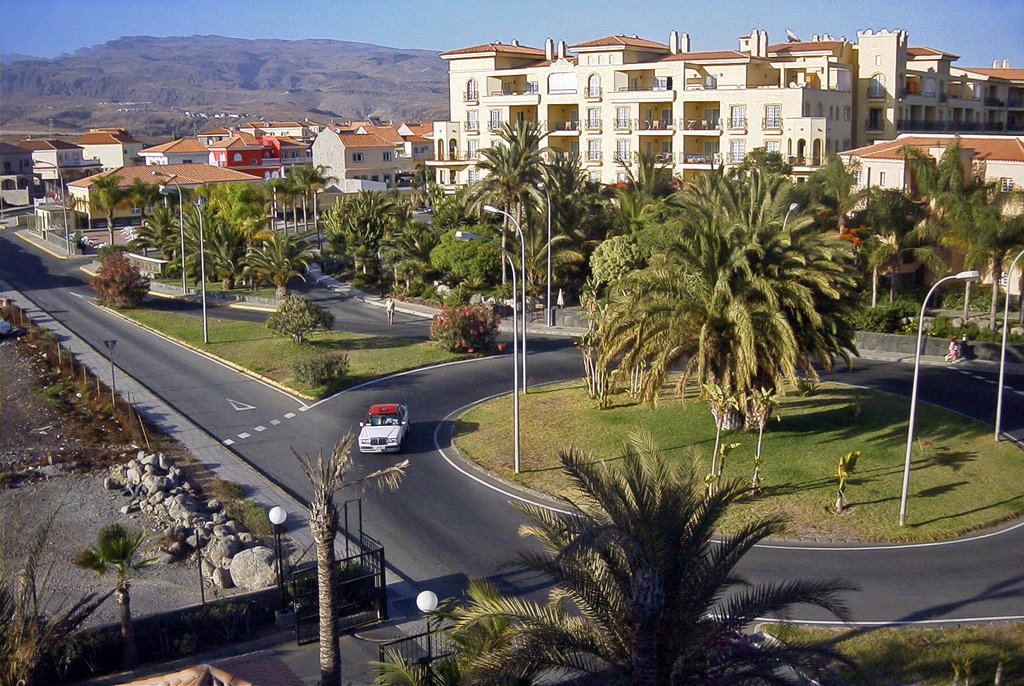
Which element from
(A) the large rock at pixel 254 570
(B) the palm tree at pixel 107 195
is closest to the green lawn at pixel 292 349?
(A) the large rock at pixel 254 570

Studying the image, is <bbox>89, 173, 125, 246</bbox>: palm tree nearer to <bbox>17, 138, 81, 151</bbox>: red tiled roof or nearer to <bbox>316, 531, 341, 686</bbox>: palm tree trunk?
<bbox>17, 138, 81, 151</bbox>: red tiled roof

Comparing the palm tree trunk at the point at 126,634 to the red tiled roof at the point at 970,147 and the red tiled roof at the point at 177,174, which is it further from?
the red tiled roof at the point at 177,174

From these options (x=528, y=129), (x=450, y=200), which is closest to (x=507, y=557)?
(x=528, y=129)

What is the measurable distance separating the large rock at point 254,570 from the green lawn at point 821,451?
768 cm

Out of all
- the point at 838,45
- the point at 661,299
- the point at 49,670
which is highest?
the point at 838,45

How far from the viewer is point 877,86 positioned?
64.2 meters

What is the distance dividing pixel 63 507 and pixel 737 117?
45462 millimetres

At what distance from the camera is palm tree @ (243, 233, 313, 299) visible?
51.2 m

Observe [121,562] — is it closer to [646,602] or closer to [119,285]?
[646,602]

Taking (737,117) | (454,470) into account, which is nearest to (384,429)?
(454,470)

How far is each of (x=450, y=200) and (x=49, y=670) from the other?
42.5 meters

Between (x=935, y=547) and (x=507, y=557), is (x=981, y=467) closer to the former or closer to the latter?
(x=935, y=547)

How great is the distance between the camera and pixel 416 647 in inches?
667

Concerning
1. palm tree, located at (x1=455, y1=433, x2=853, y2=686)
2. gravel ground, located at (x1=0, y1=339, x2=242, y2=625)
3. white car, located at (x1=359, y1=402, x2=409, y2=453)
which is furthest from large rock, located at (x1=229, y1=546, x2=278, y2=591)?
white car, located at (x1=359, y1=402, x2=409, y2=453)
